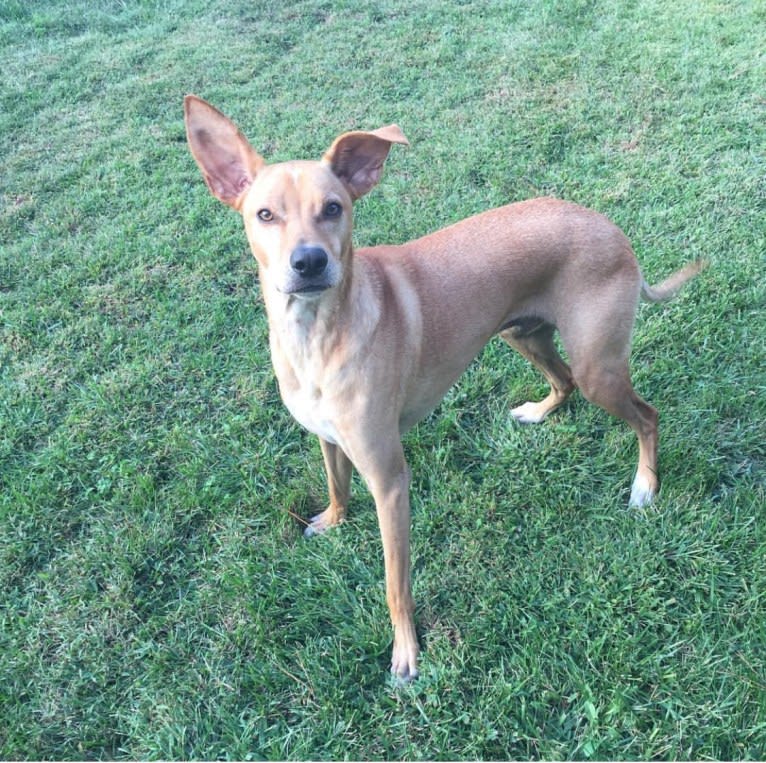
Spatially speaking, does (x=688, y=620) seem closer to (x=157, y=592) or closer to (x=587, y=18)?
(x=157, y=592)

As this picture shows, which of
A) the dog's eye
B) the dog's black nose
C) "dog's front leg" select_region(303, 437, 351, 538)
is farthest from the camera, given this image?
"dog's front leg" select_region(303, 437, 351, 538)

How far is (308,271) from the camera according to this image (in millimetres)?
2299

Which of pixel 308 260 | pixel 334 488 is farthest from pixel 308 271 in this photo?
pixel 334 488

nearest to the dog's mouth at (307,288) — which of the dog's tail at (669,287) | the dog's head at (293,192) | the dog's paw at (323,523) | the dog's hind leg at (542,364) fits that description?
the dog's head at (293,192)

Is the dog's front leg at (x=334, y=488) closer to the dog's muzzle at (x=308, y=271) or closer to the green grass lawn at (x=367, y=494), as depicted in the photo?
the green grass lawn at (x=367, y=494)

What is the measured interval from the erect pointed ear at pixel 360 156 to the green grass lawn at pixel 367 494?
162 centimetres

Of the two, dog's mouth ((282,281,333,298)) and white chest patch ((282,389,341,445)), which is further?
white chest patch ((282,389,341,445))

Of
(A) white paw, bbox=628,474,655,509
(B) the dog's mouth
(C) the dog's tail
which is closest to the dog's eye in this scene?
(B) the dog's mouth

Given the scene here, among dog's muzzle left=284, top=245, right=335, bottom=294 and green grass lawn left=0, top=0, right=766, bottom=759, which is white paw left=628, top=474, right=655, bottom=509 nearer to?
green grass lawn left=0, top=0, right=766, bottom=759

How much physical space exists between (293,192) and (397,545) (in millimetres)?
1574

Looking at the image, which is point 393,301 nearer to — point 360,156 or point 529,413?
point 360,156

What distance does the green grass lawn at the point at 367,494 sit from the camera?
2705 mm

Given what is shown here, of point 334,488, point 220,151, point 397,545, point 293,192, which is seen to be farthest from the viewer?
point 334,488

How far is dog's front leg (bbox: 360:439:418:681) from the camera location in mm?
2730
